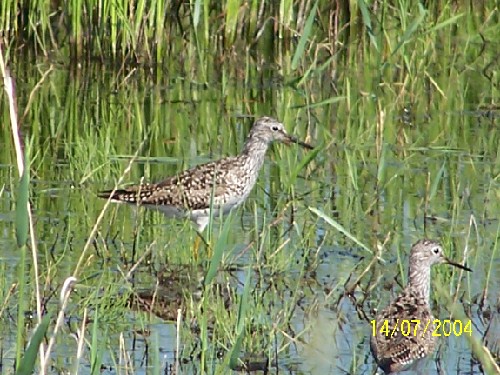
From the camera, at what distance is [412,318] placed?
602cm

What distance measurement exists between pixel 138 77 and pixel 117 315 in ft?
19.5

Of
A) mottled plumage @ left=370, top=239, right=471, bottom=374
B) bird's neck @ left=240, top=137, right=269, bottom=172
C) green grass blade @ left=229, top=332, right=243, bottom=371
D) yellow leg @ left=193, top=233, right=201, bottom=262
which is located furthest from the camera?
bird's neck @ left=240, top=137, right=269, bottom=172

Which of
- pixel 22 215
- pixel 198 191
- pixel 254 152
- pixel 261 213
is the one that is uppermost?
pixel 22 215

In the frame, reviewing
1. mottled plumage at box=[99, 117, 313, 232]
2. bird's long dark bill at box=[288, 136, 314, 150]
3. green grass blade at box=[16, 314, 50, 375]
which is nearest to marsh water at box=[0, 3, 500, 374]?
mottled plumage at box=[99, 117, 313, 232]

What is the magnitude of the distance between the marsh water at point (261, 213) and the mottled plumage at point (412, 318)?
152 millimetres

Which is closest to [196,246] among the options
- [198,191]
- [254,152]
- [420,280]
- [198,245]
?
[198,245]

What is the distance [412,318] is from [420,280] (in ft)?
1.62

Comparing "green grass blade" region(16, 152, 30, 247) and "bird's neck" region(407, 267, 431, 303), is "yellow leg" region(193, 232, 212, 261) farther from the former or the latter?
"green grass blade" region(16, 152, 30, 247)

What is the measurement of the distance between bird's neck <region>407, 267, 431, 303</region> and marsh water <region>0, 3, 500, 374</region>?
20 cm

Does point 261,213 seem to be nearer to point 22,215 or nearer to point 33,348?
point 22,215

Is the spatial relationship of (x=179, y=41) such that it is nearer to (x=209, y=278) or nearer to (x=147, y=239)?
(x=147, y=239)

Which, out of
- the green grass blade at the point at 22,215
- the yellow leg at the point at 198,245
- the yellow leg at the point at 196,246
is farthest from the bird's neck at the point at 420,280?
the green grass blade at the point at 22,215

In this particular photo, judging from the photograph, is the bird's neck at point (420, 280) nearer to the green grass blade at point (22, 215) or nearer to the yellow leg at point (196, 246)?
the yellow leg at point (196, 246)

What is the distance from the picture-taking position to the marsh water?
606 cm
